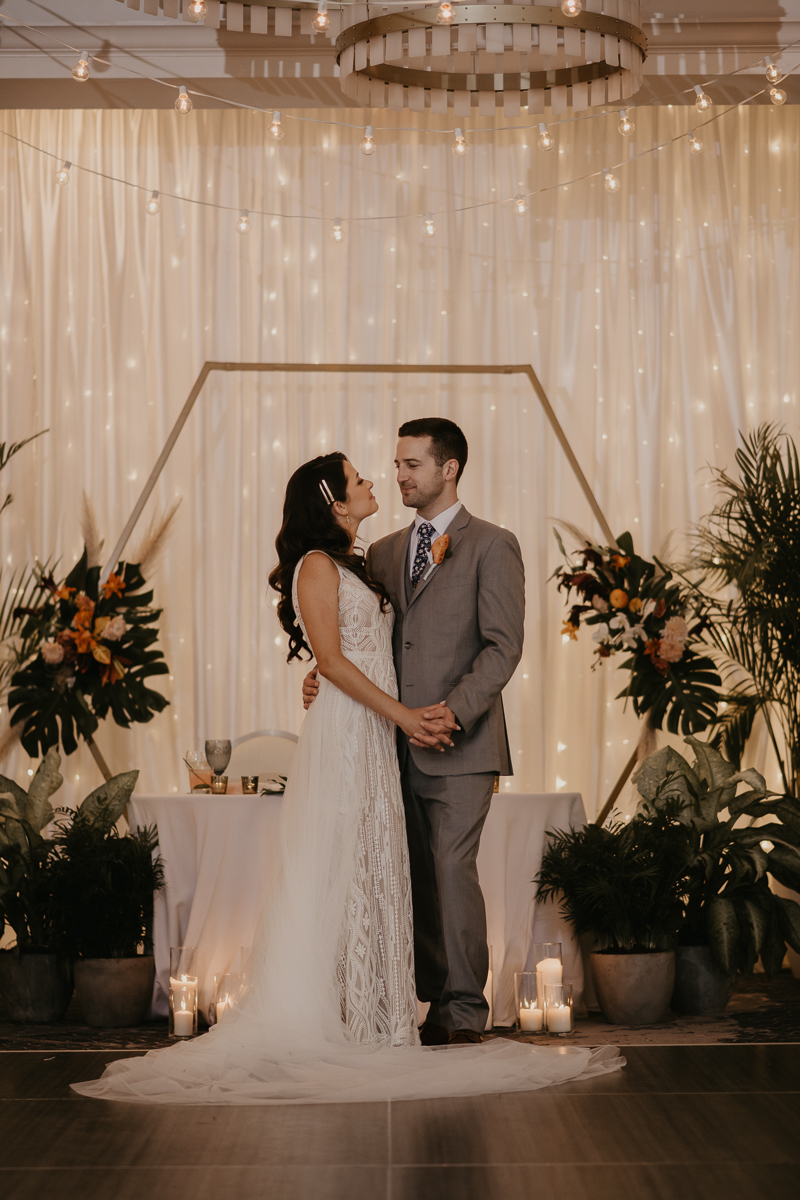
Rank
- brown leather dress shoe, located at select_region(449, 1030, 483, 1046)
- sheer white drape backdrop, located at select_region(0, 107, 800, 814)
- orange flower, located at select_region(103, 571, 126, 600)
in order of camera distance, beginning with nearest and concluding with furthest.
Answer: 1. brown leather dress shoe, located at select_region(449, 1030, 483, 1046)
2. orange flower, located at select_region(103, 571, 126, 600)
3. sheer white drape backdrop, located at select_region(0, 107, 800, 814)

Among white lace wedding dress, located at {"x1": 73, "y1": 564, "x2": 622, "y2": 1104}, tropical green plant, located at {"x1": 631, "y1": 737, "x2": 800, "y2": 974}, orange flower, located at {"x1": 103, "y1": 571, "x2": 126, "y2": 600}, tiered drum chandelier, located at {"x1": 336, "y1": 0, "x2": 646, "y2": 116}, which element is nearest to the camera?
white lace wedding dress, located at {"x1": 73, "y1": 564, "x2": 622, "y2": 1104}

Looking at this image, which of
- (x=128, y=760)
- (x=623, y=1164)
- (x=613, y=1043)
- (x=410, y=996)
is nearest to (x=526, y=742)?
(x=128, y=760)

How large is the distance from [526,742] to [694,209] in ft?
8.56

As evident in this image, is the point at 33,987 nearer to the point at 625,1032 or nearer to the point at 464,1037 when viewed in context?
the point at 464,1037

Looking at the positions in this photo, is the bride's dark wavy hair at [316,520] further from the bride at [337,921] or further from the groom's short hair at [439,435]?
the groom's short hair at [439,435]

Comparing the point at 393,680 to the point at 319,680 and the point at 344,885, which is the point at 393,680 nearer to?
the point at 319,680

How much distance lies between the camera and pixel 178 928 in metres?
3.82

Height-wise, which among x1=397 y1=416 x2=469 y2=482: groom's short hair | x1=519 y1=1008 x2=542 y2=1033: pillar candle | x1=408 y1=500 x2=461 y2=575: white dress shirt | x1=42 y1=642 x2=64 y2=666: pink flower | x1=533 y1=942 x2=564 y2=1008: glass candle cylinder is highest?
x1=397 y1=416 x2=469 y2=482: groom's short hair

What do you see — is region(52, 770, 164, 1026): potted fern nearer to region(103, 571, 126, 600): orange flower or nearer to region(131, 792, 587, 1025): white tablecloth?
region(131, 792, 587, 1025): white tablecloth

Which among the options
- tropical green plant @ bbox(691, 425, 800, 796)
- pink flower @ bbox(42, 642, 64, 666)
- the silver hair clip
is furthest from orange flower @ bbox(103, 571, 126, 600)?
tropical green plant @ bbox(691, 425, 800, 796)

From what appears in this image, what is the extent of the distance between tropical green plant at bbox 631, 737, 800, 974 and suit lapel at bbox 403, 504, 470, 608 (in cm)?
109

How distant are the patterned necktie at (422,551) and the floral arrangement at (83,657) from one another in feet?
3.94

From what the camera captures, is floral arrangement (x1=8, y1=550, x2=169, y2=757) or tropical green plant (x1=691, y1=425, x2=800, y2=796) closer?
floral arrangement (x1=8, y1=550, x2=169, y2=757)

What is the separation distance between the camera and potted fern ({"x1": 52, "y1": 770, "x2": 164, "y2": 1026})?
379cm
